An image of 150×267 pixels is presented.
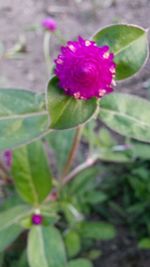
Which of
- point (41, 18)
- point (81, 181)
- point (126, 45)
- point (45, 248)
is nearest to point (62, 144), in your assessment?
point (81, 181)

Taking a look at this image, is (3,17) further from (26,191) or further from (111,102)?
(111,102)

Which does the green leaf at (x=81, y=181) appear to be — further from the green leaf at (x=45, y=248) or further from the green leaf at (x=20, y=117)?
the green leaf at (x=20, y=117)

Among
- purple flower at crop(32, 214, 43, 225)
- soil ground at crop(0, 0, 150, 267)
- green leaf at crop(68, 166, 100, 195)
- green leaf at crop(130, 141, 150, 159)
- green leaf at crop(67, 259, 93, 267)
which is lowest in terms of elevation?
green leaf at crop(67, 259, 93, 267)

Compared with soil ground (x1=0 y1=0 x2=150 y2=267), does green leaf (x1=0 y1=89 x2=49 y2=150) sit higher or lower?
lower

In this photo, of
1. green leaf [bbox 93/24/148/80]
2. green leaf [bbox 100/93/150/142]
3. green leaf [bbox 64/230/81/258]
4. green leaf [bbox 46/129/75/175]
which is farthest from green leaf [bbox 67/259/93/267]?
green leaf [bbox 93/24/148/80]

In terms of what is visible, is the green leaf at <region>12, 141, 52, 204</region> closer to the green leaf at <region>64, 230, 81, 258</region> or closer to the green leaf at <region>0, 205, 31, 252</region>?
the green leaf at <region>0, 205, 31, 252</region>

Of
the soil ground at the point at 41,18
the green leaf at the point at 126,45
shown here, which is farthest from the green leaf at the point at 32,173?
the soil ground at the point at 41,18

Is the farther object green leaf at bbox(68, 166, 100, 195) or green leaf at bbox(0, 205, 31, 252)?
green leaf at bbox(68, 166, 100, 195)

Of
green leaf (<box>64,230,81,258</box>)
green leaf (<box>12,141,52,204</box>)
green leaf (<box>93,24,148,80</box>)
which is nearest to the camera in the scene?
green leaf (<box>93,24,148,80</box>)
